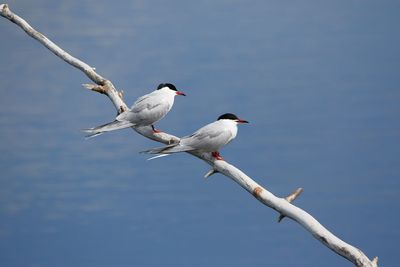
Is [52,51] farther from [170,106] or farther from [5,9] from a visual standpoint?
[170,106]

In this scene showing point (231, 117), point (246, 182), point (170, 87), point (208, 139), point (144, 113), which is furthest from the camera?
point (170, 87)

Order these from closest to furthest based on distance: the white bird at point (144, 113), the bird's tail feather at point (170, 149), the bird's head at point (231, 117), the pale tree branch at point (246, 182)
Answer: the pale tree branch at point (246, 182) → the bird's tail feather at point (170, 149) → the bird's head at point (231, 117) → the white bird at point (144, 113)

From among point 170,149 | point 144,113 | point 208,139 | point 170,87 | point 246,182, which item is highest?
point 170,87

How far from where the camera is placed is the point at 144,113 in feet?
33.1

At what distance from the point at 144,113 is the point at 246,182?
1.58 metres

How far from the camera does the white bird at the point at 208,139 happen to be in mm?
9492

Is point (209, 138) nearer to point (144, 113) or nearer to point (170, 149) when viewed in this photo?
point (170, 149)

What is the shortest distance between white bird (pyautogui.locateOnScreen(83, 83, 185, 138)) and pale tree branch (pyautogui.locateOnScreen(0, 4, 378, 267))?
0.33m

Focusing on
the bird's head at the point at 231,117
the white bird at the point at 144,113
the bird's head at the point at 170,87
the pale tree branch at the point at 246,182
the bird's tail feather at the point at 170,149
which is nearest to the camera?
the pale tree branch at the point at 246,182

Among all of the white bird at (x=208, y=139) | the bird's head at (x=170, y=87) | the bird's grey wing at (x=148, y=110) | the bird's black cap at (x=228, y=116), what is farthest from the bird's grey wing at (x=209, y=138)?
the bird's head at (x=170, y=87)

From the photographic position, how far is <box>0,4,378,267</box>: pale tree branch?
8.53 meters

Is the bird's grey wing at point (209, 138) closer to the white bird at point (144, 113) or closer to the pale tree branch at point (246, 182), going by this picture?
the pale tree branch at point (246, 182)

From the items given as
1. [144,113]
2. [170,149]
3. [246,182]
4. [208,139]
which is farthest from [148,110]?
[246,182]

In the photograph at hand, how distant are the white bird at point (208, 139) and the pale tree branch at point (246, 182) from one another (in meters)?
0.27
